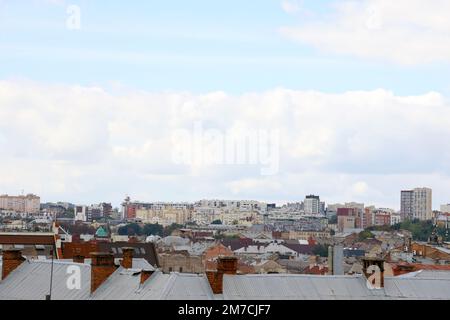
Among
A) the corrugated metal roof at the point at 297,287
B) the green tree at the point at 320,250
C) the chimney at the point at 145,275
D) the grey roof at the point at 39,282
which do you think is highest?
the chimney at the point at 145,275

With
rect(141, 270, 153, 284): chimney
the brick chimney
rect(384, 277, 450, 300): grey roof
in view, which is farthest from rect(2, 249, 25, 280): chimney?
rect(384, 277, 450, 300): grey roof

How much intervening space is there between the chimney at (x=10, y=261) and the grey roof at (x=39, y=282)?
0.16 metres

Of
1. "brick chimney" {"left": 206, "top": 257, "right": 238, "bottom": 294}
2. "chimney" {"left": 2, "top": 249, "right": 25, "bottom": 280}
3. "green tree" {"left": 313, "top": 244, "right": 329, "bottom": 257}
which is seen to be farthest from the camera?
"green tree" {"left": 313, "top": 244, "right": 329, "bottom": 257}

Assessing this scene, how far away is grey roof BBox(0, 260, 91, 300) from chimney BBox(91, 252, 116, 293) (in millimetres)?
530

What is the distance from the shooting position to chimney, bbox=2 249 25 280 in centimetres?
4044

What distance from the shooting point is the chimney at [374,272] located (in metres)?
34.7

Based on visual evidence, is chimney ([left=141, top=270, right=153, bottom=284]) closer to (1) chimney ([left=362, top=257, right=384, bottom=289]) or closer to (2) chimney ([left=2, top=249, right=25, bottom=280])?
(1) chimney ([left=362, top=257, right=384, bottom=289])

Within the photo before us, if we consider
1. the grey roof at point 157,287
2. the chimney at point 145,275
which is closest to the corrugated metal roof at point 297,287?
the grey roof at point 157,287

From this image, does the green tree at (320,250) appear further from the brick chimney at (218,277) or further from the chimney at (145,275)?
the chimney at (145,275)

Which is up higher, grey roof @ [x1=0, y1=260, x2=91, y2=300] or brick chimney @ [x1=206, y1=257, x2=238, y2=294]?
brick chimney @ [x1=206, y1=257, x2=238, y2=294]
